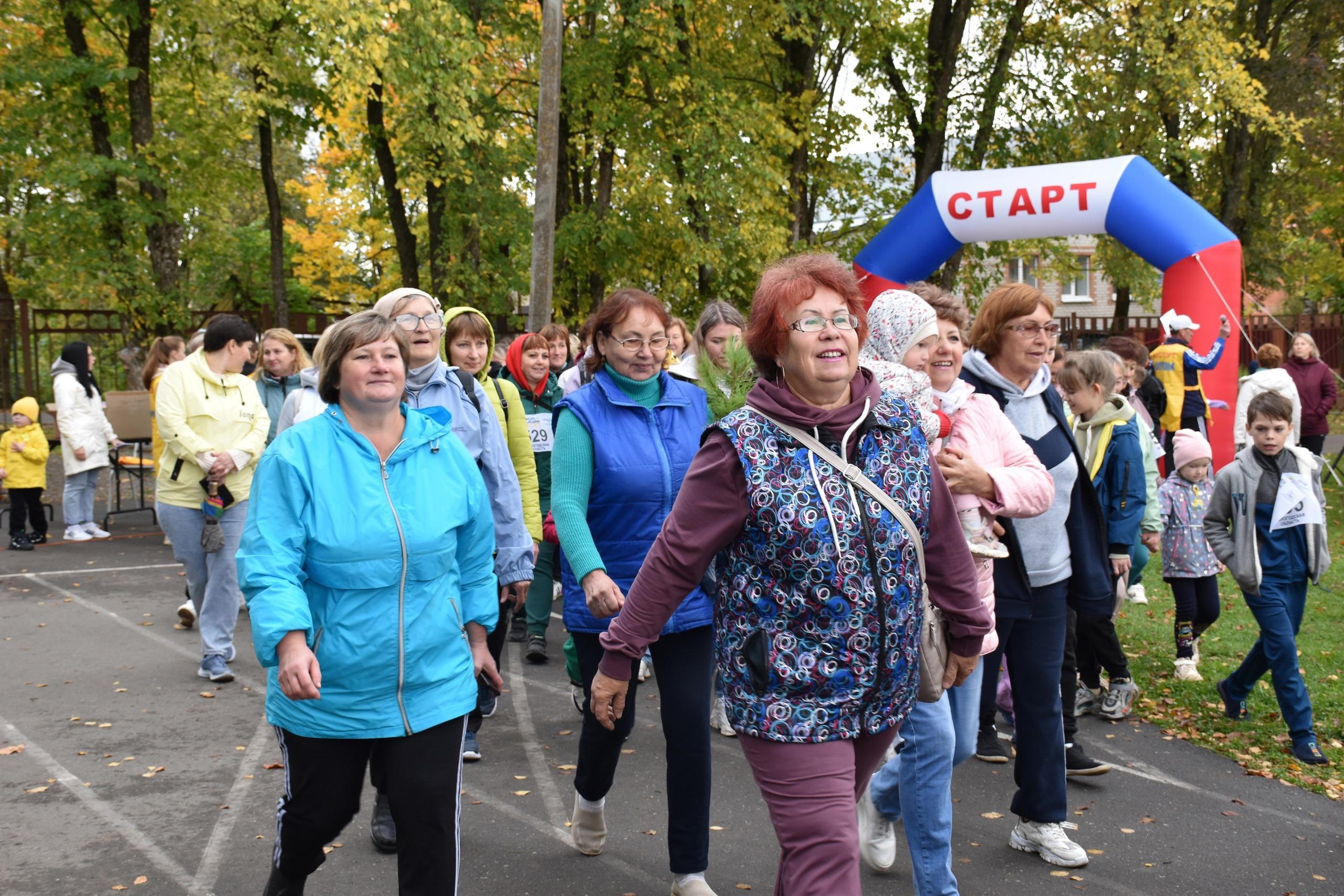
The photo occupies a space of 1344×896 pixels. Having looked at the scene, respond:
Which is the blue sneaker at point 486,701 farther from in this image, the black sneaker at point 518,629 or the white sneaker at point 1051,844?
the white sneaker at point 1051,844

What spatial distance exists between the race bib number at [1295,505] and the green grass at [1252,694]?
119 centimetres

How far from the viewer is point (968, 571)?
3.25 meters

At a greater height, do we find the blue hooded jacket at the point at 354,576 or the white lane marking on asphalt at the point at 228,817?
the blue hooded jacket at the point at 354,576

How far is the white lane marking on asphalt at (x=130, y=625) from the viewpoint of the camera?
24.2ft

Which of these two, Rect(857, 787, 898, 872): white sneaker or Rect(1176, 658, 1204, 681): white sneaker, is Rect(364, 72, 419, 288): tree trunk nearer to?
Rect(1176, 658, 1204, 681): white sneaker

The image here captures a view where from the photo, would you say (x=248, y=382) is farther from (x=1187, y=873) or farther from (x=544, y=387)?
(x=1187, y=873)

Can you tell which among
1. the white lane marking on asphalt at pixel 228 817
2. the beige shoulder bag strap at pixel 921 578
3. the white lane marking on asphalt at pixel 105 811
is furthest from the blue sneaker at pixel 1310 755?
the white lane marking on asphalt at pixel 105 811

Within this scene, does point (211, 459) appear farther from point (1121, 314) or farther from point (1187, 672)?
point (1121, 314)

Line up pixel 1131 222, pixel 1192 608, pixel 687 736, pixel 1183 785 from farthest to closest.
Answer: pixel 1131 222 → pixel 1192 608 → pixel 1183 785 → pixel 687 736

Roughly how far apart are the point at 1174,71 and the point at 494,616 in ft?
61.7

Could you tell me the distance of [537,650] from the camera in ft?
25.6

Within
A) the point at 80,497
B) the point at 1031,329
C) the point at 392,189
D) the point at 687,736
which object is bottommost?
the point at 687,736

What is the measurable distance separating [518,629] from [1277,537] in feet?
16.1

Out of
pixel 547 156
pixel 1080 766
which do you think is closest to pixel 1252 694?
pixel 1080 766
